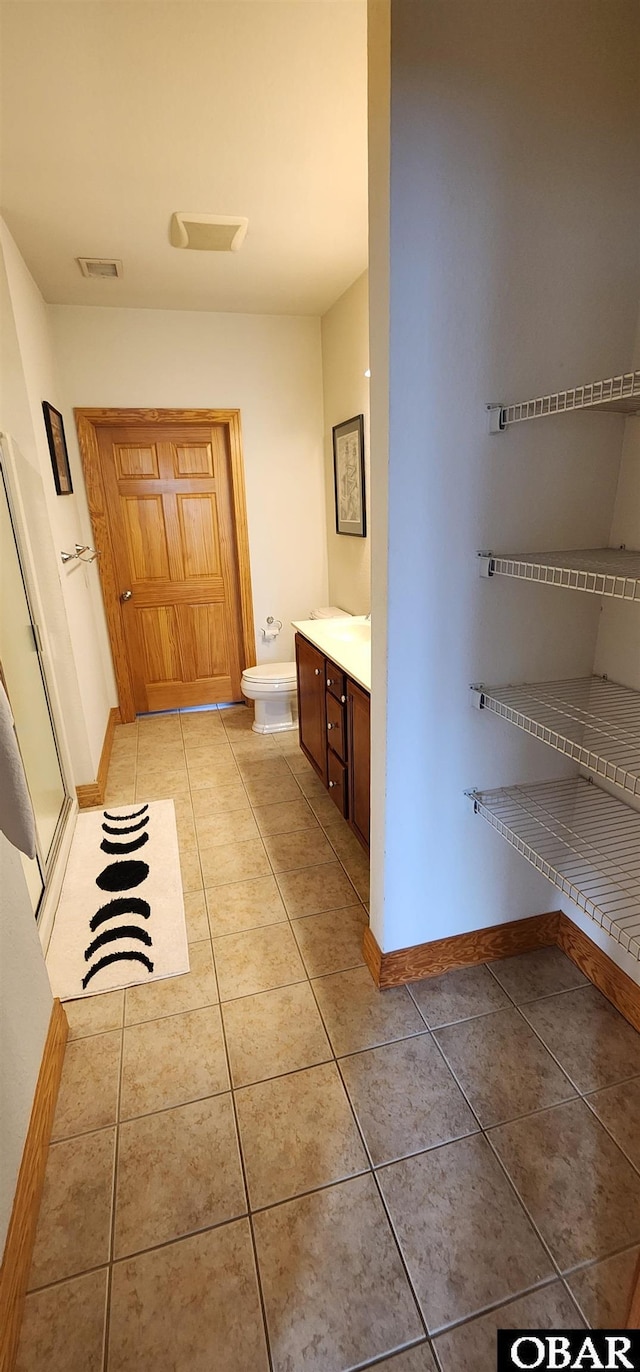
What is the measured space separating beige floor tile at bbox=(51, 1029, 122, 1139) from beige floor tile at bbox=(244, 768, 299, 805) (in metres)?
1.38

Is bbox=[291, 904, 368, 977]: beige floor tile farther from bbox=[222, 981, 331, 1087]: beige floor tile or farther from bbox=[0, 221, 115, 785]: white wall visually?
bbox=[0, 221, 115, 785]: white wall

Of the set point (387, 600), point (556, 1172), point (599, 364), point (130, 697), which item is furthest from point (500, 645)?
point (130, 697)

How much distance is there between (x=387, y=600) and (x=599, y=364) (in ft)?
2.55

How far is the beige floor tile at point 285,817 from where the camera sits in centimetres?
271

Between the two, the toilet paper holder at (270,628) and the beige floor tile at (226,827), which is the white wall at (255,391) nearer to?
the toilet paper holder at (270,628)

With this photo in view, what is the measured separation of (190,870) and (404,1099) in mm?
1249

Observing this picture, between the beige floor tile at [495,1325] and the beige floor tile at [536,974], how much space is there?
2.26 ft

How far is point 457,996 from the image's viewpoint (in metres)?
1.77

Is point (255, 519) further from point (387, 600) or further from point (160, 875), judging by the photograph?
point (387, 600)

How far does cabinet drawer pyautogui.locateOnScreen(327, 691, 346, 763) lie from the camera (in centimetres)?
241

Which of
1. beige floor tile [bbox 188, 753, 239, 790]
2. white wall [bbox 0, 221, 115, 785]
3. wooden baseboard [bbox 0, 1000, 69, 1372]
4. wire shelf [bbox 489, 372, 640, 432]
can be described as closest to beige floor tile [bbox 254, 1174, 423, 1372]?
wooden baseboard [bbox 0, 1000, 69, 1372]

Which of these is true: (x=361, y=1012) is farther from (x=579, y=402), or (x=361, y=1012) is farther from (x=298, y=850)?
(x=579, y=402)

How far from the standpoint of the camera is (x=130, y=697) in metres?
4.11

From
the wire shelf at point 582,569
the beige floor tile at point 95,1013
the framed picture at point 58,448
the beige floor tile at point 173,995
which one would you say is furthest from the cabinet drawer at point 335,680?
the framed picture at point 58,448
